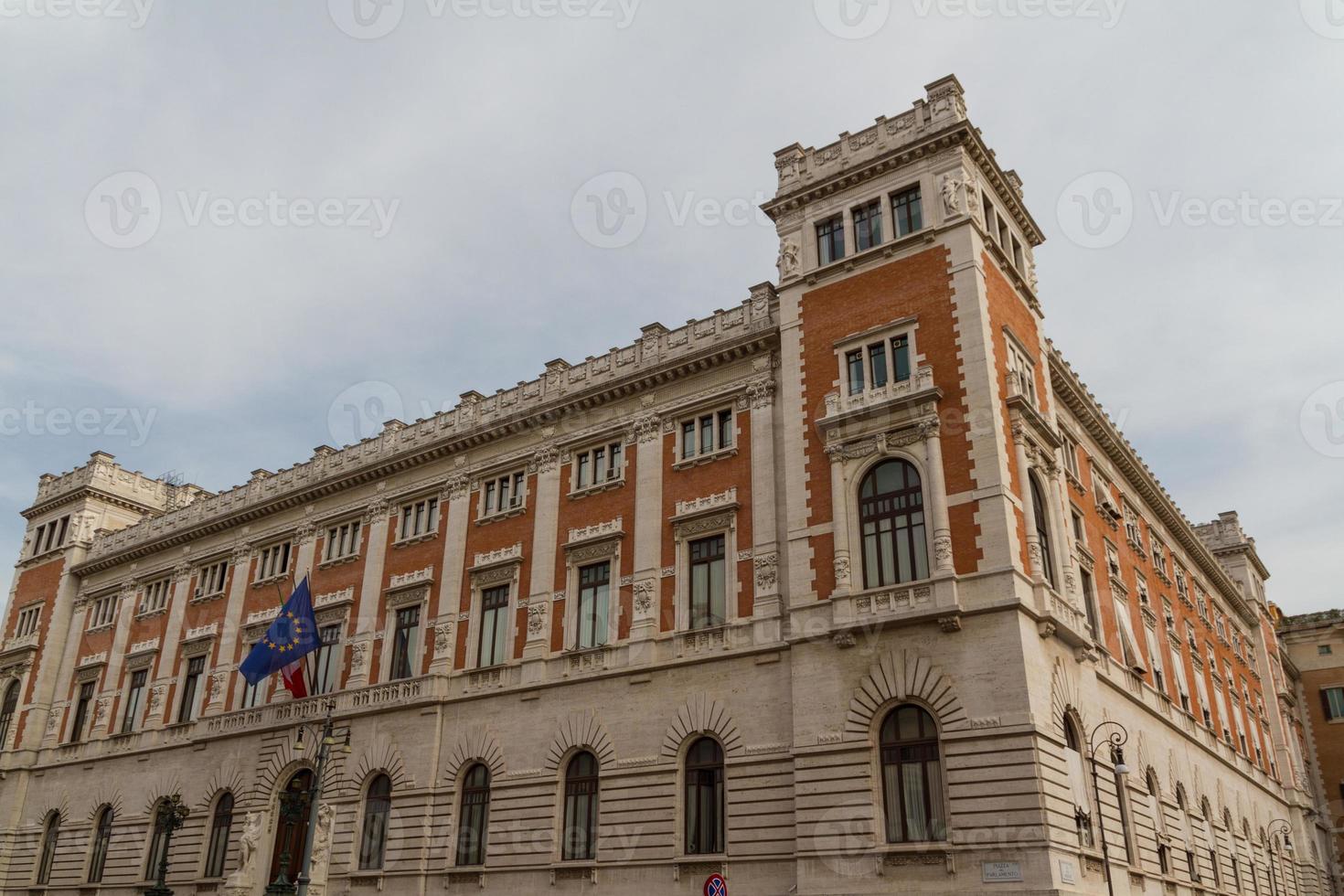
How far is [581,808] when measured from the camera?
3338 cm

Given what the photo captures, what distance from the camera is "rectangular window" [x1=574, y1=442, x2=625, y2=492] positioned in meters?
37.6

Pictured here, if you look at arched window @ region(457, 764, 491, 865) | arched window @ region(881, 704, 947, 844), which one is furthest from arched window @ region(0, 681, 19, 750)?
arched window @ region(881, 704, 947, 844)

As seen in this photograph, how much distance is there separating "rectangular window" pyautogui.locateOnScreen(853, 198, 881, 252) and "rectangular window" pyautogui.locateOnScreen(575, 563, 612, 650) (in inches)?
531

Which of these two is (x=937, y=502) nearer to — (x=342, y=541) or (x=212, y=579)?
(x=342, y=541)

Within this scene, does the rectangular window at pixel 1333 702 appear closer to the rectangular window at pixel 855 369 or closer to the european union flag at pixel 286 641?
the rectangular window at pixel 855 369

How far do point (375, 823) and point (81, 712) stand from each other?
927 inches

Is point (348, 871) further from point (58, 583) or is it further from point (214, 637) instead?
point (58, 583)

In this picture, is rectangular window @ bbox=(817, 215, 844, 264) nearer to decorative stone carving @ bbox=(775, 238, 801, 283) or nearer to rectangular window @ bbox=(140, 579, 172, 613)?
decorative stone carving @ bbox=(775, 238, 801, 283)

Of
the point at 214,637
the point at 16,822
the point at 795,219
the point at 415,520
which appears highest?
the point at 795,219

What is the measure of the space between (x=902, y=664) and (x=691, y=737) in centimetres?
733

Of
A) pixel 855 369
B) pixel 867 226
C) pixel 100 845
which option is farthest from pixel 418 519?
pixel 100 845

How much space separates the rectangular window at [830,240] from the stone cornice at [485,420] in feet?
7.83

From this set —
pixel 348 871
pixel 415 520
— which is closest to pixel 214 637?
pixel 415 520

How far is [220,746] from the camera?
1724 inches
